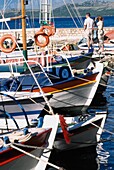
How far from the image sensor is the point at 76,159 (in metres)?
13.9

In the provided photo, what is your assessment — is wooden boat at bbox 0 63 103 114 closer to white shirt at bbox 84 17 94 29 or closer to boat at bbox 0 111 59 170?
boat at bbox 0 111 59 170

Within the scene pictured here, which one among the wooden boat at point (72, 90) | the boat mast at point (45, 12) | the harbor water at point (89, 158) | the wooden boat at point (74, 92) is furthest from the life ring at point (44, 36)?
the harbor water at point (89, 158)

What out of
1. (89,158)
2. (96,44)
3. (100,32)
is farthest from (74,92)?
(96,44)

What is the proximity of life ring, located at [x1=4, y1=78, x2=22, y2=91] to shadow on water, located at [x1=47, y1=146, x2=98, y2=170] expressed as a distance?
4.61 metres

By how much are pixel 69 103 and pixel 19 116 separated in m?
3.11

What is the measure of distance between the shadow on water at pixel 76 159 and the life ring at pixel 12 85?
4.61m

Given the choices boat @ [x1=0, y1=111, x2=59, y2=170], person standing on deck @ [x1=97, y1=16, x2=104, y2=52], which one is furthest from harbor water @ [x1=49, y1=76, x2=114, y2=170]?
person standing on deck @ [x1=97, y1=16, x2=104, y2=52]

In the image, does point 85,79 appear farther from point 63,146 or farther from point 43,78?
point 63,146

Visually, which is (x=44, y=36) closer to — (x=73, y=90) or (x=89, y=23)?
(x=73, y=90)

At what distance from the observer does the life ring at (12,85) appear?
18125 millimetres

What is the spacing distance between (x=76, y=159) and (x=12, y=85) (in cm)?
505

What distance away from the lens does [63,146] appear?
45.2 ft

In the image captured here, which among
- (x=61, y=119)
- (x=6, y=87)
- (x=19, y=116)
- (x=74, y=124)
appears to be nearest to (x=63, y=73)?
(x=6, y=87)

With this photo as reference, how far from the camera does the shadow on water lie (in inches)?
532
